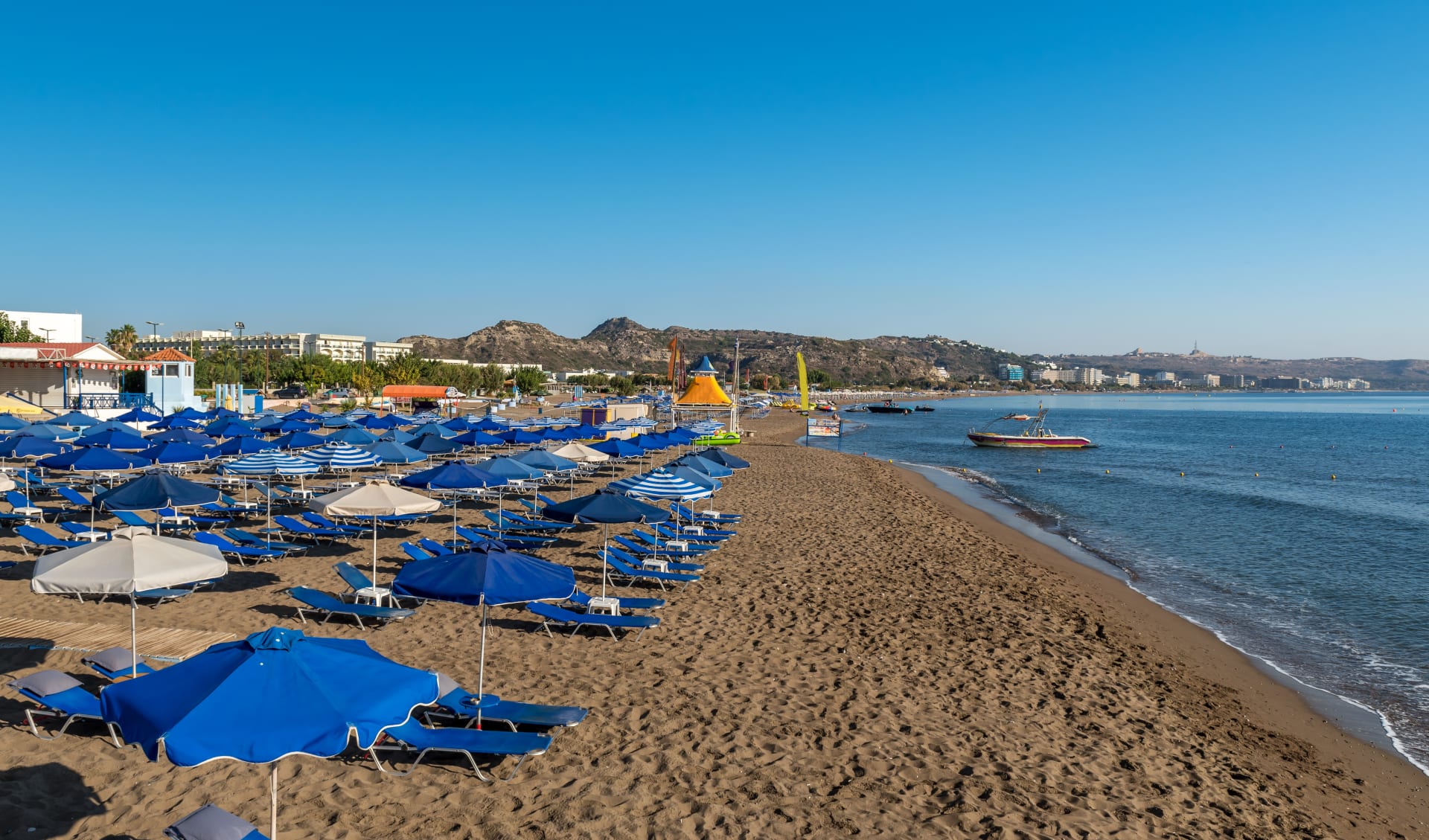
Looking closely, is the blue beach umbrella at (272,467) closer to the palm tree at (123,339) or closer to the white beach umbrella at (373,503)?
the white beach umbrella at (373,503)

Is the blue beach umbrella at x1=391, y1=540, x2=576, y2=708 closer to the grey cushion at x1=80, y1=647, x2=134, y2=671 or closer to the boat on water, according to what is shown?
the grey cushion at x1=80, y1=647, x2=134, y2=671

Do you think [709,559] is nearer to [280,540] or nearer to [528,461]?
[528,461]

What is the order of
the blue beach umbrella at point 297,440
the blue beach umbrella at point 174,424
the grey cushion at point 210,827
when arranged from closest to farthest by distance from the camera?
the grey cushion at point 210,827, the blue beach umbrella at point 297,440, the blue beach umbrella at point 174,424

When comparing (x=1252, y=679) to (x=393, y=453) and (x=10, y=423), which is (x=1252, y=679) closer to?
(x=393, y=453)

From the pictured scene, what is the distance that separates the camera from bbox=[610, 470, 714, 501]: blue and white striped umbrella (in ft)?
44.7

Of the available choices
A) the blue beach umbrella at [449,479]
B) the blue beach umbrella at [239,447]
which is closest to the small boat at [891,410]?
the blue beach umbrella at [239,447]

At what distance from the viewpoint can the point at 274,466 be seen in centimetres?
1502

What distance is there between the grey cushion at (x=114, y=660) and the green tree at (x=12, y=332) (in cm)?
6072

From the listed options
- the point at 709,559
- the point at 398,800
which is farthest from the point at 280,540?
the point at 398,800

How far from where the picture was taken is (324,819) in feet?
18.2

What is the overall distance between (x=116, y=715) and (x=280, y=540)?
12.0 m

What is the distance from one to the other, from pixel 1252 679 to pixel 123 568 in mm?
13143

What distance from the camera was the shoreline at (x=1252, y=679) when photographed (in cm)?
869

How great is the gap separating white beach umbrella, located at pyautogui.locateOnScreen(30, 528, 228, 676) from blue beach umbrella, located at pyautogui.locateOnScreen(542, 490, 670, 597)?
4672 mm
